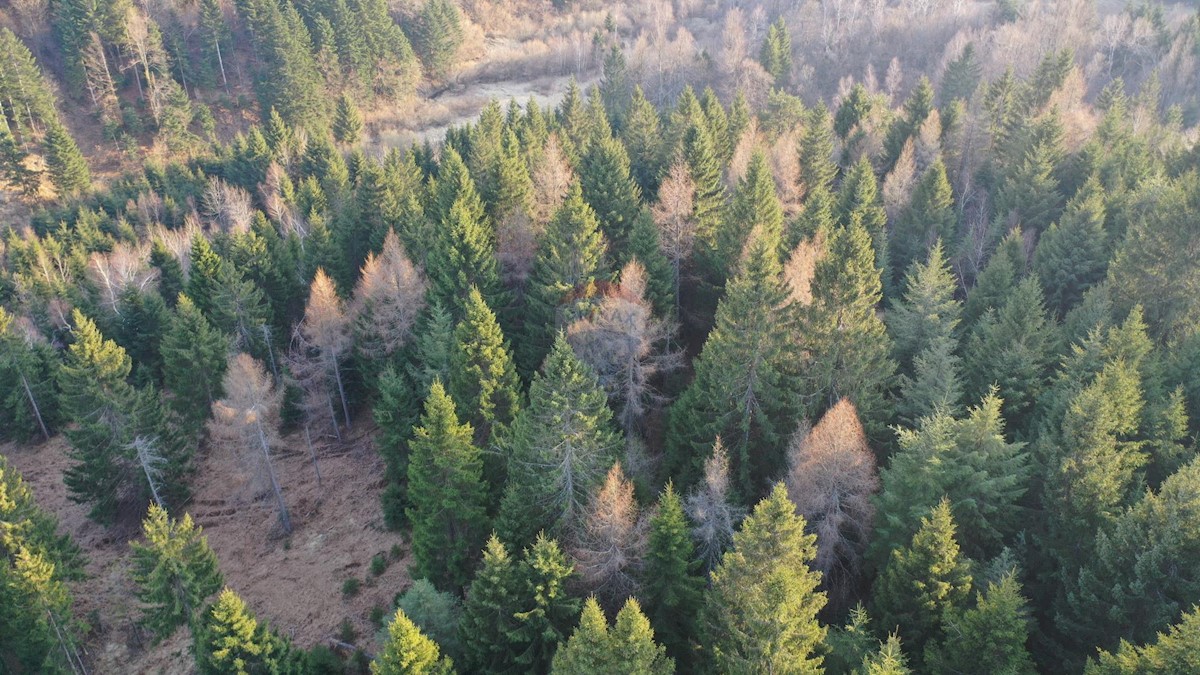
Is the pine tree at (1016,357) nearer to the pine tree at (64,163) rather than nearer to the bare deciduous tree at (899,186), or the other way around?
the bare deciduous tree at (899,186)

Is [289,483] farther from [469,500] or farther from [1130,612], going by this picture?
[1130,612]

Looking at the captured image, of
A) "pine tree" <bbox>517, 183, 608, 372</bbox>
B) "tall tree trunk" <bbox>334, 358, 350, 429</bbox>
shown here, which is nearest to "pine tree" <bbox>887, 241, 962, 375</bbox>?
"pine tree" <bbox>517, 183, 608, 372</bbox>

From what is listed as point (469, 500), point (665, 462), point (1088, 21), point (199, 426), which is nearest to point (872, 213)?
point (665, 462)

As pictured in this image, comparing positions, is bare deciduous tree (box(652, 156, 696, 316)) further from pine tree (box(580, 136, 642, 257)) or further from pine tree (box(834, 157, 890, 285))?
pine tree (box(834, 157, 890, 285))

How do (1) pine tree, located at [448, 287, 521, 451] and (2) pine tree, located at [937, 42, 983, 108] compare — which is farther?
(2) pine tree, located at [937, 42, 983, 108]

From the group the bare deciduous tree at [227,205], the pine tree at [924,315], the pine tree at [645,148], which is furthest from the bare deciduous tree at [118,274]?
the pine tree at [924,315]

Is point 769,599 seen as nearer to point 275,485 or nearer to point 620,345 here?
point 620,345

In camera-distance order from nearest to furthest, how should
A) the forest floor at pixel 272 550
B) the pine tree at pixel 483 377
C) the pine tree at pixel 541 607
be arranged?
the pine tree at pixel 541 607 → the pine tree at pixel 483 377 → the forest floor at pixel 272 550
